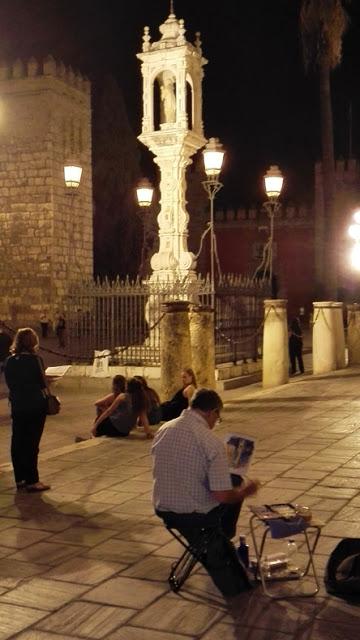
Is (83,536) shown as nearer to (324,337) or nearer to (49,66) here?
(324,337)

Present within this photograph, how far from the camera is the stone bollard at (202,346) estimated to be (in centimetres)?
1252

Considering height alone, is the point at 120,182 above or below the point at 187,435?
above

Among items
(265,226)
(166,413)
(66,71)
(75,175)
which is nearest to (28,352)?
(166,413)

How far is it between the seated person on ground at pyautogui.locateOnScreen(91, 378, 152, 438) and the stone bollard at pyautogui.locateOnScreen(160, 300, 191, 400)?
178cm

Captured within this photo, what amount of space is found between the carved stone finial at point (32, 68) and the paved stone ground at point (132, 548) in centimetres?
2256

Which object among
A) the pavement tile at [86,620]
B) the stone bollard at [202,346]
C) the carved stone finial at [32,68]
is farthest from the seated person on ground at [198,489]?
the carved stone finial at [32,68]

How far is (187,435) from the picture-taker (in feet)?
14.8

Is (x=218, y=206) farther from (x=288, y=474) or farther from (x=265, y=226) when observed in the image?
(x=288, y=474)

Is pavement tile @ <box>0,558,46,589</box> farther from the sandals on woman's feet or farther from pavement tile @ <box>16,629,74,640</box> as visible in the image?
the sandals on woman's feet

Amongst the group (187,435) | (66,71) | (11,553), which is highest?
(66,71)

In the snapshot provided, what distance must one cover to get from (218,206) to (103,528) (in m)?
36.6

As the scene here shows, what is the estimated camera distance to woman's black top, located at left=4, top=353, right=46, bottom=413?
23.0 feet

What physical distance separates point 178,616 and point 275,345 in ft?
35.7

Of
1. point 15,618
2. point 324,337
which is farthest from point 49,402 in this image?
point 324,337
